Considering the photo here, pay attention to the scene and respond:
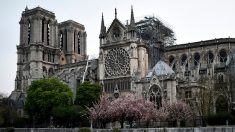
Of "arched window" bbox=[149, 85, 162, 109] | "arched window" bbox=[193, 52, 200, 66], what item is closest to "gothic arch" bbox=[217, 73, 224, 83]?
"arched window" bbox=[193, 52, 200, 66]

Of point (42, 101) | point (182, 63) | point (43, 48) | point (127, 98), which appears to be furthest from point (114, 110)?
point (43, 48)

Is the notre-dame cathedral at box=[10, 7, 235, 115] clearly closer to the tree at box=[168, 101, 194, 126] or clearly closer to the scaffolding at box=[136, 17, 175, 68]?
the scaffolding at box=[136, 17, 175, 68]

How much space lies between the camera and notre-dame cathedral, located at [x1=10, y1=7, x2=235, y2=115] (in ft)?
210

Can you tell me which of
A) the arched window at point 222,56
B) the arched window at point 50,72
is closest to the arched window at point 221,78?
the arched window at point 222,56

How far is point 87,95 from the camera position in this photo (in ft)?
231

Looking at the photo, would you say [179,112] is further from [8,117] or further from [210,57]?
[8,117]

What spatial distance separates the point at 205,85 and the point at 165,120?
1100 cm

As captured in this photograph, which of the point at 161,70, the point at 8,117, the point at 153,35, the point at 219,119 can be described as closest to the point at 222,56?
the point at 161,70

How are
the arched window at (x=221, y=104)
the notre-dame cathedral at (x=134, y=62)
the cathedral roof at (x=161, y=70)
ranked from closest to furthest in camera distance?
the arched window at (x=221, y=104)
the notre-dame cathedral at (x=134, y=62)
the cathedral roof at (x=161, y=70)

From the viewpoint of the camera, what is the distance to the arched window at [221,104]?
60.8m

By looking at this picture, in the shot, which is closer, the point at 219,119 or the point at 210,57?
the point at 219,119

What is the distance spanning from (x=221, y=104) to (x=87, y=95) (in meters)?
22.8

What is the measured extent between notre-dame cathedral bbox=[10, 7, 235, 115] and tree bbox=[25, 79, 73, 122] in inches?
342

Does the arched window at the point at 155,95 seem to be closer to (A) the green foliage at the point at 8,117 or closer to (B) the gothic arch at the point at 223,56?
(B) the gothic arch at the point at 223,56
